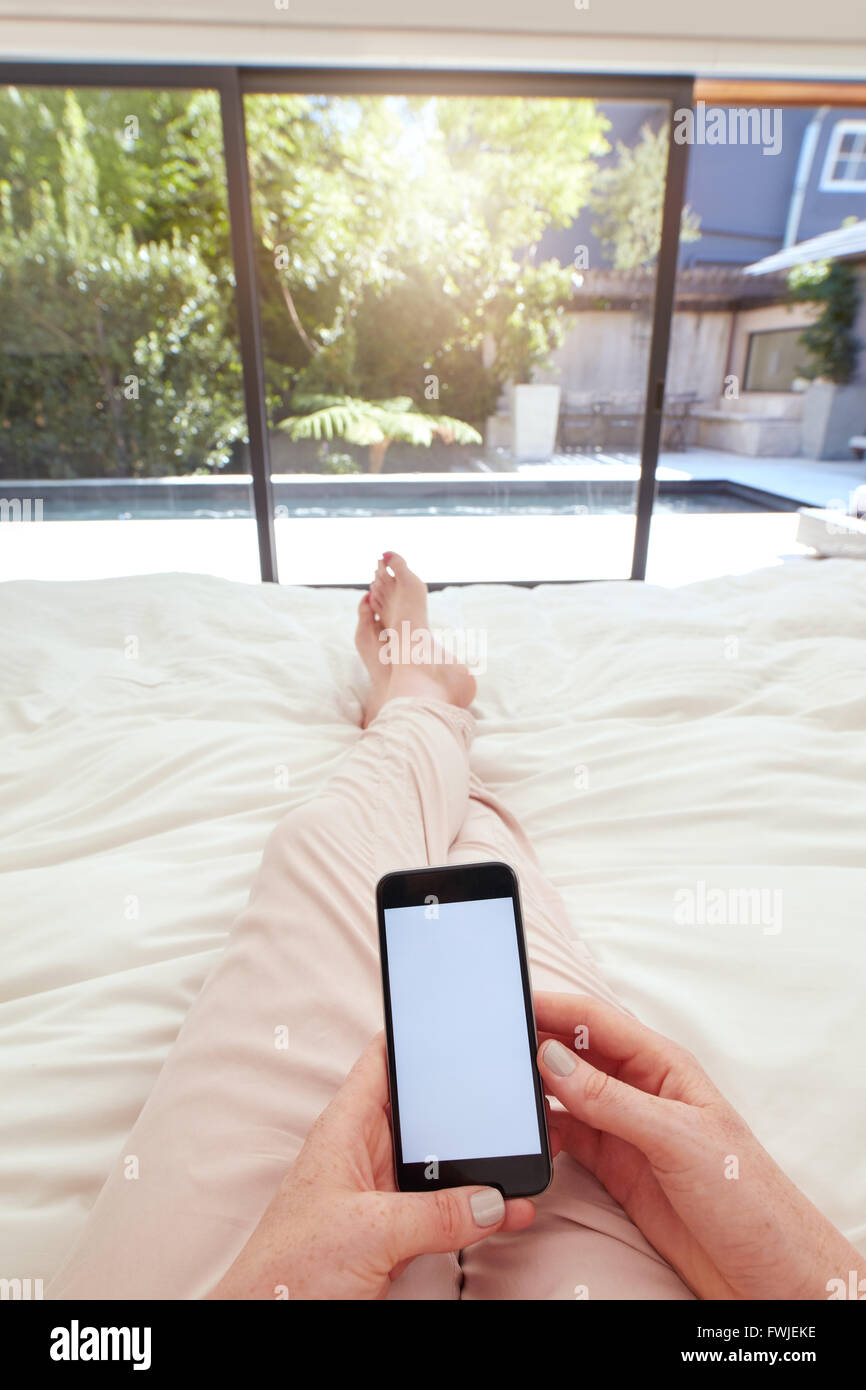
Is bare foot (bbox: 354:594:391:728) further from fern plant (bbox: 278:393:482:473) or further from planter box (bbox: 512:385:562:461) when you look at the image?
planter box (bbox: 512:385:562:461)

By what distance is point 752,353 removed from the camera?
3.38m

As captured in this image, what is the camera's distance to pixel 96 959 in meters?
0.75

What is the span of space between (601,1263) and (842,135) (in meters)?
3.74

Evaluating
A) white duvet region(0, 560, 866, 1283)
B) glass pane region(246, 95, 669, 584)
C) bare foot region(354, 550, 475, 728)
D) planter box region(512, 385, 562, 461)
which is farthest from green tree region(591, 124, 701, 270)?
bare foot region(354, 550, 475, 728)

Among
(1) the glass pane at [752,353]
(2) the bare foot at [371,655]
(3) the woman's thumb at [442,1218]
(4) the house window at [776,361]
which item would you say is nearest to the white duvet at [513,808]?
(2) the bare foot at [371,655]

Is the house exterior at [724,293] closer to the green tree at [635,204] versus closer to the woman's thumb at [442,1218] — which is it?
the green tree at [635,204]

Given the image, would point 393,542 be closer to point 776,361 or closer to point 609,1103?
point 776,361

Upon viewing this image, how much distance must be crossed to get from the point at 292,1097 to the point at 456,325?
3.00m

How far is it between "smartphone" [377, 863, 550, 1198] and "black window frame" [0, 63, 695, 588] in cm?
275

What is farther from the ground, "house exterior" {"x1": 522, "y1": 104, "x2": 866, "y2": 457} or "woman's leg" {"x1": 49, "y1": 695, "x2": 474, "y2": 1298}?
"house exterior" {"x1": 522, "y1": 104, "x2": 866, "y2": 457}

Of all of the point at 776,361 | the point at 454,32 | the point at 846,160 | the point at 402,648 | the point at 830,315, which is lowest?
the point at 402,648

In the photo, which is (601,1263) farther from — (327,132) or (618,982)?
(327,132)

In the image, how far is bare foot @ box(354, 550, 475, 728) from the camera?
1252 millimetres

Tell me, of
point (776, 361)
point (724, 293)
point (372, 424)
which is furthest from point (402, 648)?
point (776, 361)
